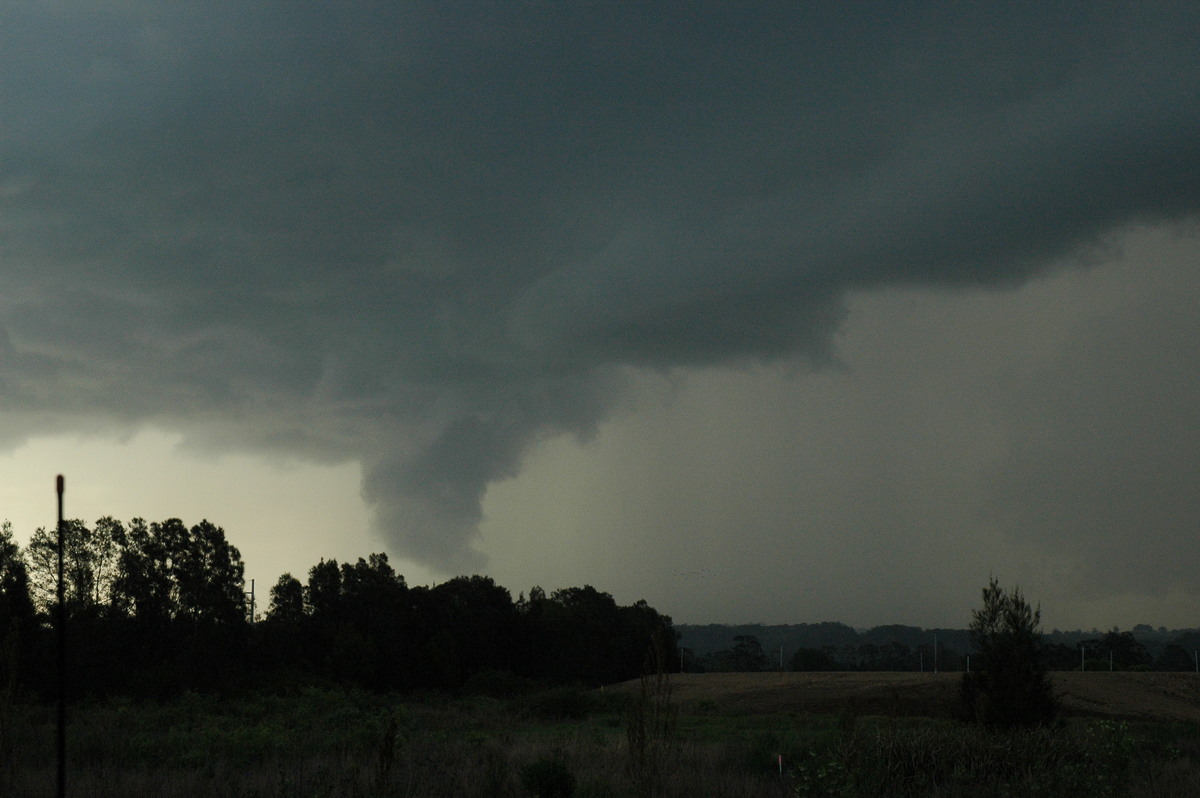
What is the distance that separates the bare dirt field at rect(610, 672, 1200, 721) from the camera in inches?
1953

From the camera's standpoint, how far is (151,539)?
2840 inches

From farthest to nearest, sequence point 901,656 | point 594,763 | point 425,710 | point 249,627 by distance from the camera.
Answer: point 901,656 → point 249,627 → point 425,710 → point 594,763

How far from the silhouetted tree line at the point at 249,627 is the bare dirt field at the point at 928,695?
7.57m

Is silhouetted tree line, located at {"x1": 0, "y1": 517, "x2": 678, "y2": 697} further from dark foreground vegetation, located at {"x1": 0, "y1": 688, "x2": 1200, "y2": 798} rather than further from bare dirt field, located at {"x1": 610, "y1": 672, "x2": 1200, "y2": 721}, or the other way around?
dark foreground vegetation, located at {"x1": 0, "y1": 688, "x2": 1200, "y2": 798}

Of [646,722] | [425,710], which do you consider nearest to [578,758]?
[646,722]

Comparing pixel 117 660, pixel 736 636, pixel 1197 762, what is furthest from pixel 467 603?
pixel 1197 762

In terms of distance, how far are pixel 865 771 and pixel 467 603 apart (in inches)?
3015

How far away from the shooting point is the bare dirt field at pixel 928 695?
4959cm

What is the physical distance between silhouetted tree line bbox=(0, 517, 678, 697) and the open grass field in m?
19.0

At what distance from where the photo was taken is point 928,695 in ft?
175

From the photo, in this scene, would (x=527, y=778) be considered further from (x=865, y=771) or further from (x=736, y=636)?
(x=736, y=636)

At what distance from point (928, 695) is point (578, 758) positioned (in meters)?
37.2

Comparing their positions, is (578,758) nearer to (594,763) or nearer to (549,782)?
(594,763)

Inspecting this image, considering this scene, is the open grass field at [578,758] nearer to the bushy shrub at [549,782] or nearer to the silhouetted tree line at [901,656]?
the bushy shrub at [549,782]
